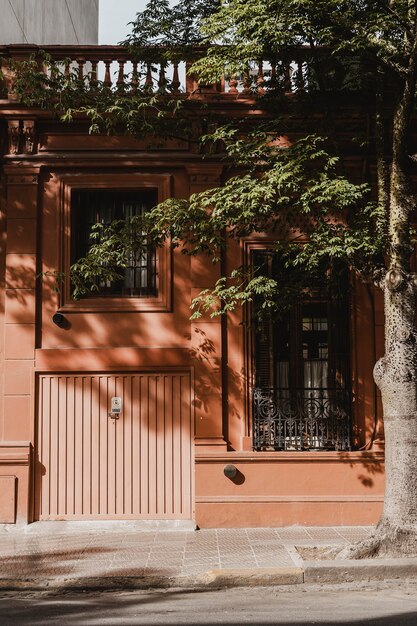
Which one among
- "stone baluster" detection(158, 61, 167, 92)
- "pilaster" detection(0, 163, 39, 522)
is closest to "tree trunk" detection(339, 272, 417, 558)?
"stone baluster" detection(158, 61, 167, 92)

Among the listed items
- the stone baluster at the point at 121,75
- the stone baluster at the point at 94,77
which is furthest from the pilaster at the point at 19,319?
the stone baluster at the point at 121,75

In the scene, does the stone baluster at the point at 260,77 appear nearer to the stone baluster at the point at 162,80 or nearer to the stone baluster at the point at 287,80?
the stone baluster at the point at 287,80

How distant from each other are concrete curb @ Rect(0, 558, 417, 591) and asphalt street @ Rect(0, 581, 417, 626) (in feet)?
0.39

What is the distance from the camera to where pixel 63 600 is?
305 inches

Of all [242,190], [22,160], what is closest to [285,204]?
[242,190]

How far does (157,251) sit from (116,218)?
0.93 m

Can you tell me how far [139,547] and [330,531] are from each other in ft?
9.40

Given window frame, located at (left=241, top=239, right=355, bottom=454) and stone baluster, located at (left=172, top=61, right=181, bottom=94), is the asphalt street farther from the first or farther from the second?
stone baluster, located at (left=172, top=61, right=181, bottom=94)

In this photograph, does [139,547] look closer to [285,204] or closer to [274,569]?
[274,569]

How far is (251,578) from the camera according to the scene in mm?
8258

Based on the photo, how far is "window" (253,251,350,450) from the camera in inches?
441

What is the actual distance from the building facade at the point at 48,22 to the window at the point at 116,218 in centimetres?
409

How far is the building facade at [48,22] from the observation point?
1422 centimetres

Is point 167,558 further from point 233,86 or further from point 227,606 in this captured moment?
point 233,86
